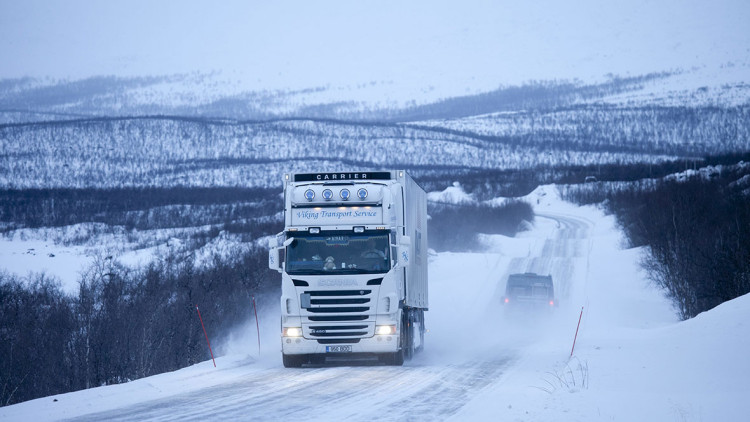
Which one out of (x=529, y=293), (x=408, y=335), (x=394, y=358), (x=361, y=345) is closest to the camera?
(x=361, y=345)

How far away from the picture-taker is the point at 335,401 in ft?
41.0

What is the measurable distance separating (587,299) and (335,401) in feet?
115

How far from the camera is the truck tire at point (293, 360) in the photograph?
1780 centimetres

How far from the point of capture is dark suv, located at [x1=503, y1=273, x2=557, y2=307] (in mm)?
33781

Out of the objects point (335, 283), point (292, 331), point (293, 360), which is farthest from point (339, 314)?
point (293, 360)

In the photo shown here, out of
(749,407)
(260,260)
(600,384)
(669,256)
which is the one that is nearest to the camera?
(749,407)

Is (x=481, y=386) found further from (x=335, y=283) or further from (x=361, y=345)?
(x=335, y=283)

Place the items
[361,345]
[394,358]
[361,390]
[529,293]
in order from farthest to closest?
1. [529,293]
2. [394,358]
3. [361,345]
4. [361,390]

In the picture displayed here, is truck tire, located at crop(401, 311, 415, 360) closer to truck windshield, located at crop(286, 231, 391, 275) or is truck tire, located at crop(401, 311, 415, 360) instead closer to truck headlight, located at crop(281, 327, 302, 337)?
truck windshield, located at crop(286, 231, 391, 275)

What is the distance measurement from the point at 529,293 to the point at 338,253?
60.7 feet

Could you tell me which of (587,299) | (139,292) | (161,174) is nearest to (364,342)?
(139,292)

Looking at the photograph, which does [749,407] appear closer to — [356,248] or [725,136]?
[356,248]

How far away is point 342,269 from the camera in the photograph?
17219mm

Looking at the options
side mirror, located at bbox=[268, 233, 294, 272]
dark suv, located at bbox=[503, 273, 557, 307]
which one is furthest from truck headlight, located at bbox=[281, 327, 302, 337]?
dark suv, located at bbox=[503, 273, 557, 307]
